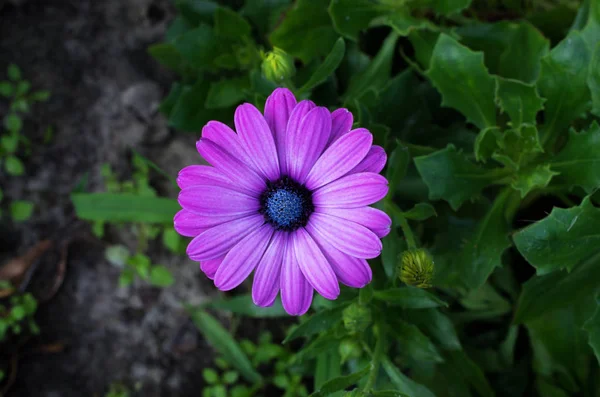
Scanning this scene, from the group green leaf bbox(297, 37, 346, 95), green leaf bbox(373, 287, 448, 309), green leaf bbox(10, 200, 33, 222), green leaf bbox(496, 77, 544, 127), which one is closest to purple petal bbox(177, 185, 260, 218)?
green leaf bbox(297, 37, 346, 95)

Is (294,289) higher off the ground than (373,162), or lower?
lower

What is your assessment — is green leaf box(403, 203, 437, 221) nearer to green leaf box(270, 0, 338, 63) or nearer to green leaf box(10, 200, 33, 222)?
green leaf box(270, 0, 338, 63)

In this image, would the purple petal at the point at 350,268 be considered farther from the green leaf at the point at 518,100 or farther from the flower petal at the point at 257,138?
the green leaf at the point at 518,100

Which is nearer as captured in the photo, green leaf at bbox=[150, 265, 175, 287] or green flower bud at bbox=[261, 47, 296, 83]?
green flower bud at bbox=[261, 47, 296, 83]

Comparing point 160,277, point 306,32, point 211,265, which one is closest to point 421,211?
point 211,265

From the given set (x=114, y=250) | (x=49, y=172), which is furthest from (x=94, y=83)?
(x=114, y=250)

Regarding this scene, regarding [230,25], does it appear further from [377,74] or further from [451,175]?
[451,175]
